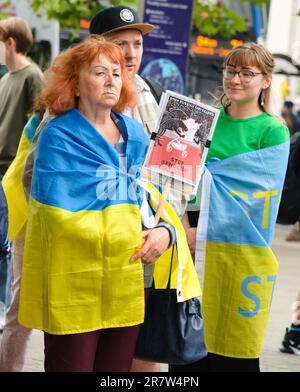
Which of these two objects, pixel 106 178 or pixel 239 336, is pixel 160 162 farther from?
pixel 239 336

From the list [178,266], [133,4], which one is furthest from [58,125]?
[133,4]

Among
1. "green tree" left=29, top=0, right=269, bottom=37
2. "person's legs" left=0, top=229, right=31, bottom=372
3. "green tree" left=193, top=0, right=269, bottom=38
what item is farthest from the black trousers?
"green tree" left=193, top=0, right=269, bottom=38

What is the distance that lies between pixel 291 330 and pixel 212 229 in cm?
243

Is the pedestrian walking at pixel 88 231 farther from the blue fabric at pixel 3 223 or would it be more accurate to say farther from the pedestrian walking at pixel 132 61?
the pedestrian walking at pixel 132 61

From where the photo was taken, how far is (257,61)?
16.8 feet

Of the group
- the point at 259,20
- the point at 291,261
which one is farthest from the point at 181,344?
the point at 259,20

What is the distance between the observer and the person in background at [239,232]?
195 inches

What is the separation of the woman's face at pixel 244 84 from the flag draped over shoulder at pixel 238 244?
0.28 m

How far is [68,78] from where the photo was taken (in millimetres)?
4262

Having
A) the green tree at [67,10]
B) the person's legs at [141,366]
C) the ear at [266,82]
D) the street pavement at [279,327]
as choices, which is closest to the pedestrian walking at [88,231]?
the person's legs at [141,366]

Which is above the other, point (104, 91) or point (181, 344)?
point (104, 91)

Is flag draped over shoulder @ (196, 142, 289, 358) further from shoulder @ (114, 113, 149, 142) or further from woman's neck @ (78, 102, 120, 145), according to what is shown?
woman's neck @ (78, 102, 120, 145)

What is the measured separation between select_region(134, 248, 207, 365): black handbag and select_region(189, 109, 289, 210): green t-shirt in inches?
28.7

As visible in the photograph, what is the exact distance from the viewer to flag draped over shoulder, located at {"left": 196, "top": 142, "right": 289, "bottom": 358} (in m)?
4.95
